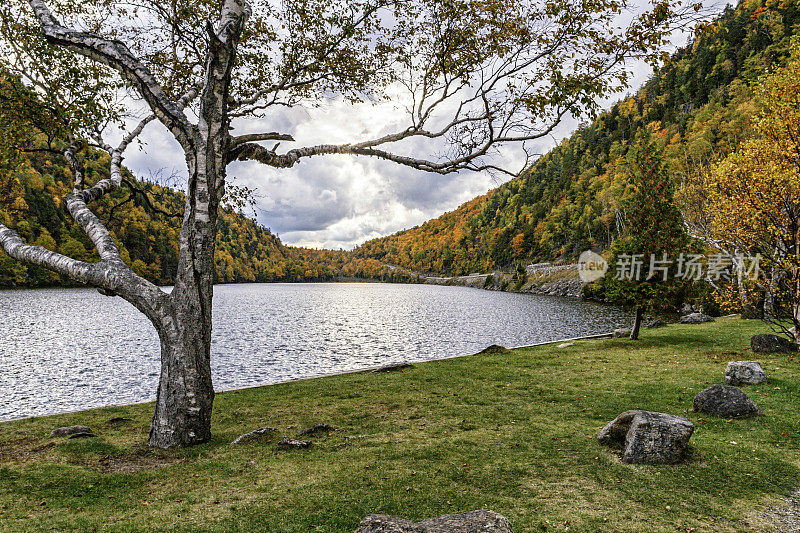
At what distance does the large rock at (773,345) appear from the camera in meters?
15.8

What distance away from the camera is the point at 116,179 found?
1030cm

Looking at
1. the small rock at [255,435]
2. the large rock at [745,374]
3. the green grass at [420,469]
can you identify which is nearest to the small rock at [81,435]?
the green grass at [420,469]

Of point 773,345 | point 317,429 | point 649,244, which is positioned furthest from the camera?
point 649,244

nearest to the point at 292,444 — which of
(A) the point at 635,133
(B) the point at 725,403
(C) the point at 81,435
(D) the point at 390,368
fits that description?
(C) the point at 81,435

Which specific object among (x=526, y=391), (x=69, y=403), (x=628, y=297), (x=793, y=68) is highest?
(x=793, y=68)

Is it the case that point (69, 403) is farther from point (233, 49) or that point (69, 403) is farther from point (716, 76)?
point (716, 76)

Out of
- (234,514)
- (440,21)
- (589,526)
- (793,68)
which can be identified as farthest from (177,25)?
(793,68)

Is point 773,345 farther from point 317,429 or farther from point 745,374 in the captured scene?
point 317,429

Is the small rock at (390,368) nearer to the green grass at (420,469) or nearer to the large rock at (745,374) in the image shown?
the green grass at (420,469)

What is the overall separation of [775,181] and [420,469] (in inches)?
696

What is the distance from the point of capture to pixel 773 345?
16.0 m

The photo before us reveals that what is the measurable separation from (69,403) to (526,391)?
785 inches

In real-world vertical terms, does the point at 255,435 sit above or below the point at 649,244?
below

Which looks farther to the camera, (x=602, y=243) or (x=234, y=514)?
(x=602, y=243)
